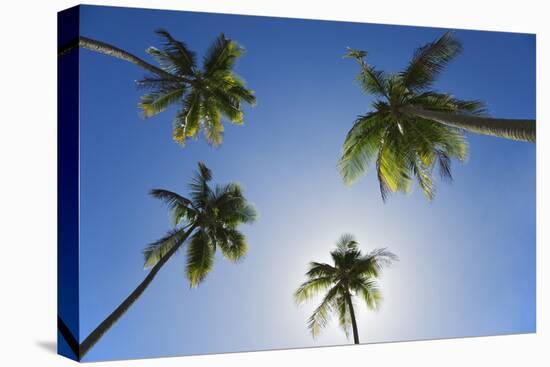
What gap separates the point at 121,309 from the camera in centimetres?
1084

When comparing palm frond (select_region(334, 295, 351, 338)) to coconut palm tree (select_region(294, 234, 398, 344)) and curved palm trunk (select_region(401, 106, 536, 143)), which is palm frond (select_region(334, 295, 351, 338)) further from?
curved palm trunk (select_region(401, 106, 536, 143))

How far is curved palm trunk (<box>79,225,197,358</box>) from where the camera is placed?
10695mm

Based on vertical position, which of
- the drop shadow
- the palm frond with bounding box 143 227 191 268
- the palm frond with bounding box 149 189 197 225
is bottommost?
the drop shadow

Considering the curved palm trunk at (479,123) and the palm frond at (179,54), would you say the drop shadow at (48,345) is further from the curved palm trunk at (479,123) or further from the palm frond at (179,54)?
the curved palm trunk at (479,123)

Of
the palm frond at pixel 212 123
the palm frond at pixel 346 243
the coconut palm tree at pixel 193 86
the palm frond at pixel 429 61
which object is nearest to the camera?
the coconut palm tree at pixel 193 86

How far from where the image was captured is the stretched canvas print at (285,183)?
1081cm

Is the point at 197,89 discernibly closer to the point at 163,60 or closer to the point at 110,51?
the point at 163,60

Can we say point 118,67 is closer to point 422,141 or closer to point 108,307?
point 108,307

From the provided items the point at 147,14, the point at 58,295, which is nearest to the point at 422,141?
the point at 147,14

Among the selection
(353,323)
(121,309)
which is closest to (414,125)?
(353,323)

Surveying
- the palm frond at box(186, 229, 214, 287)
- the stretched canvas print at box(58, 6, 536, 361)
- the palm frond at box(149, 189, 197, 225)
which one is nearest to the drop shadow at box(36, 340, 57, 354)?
the stretched canvas print at box(58, 6, 536, 361)

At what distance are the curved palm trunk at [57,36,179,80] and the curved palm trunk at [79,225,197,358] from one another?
1.81 m

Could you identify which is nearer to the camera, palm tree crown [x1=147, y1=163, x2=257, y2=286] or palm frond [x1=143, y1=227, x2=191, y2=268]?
palm frond [x1=143, y1=227, x2=191, y2=268]

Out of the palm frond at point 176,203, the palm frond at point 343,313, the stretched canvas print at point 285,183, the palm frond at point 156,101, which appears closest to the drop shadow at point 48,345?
the stretched canvas print at point 285,183
